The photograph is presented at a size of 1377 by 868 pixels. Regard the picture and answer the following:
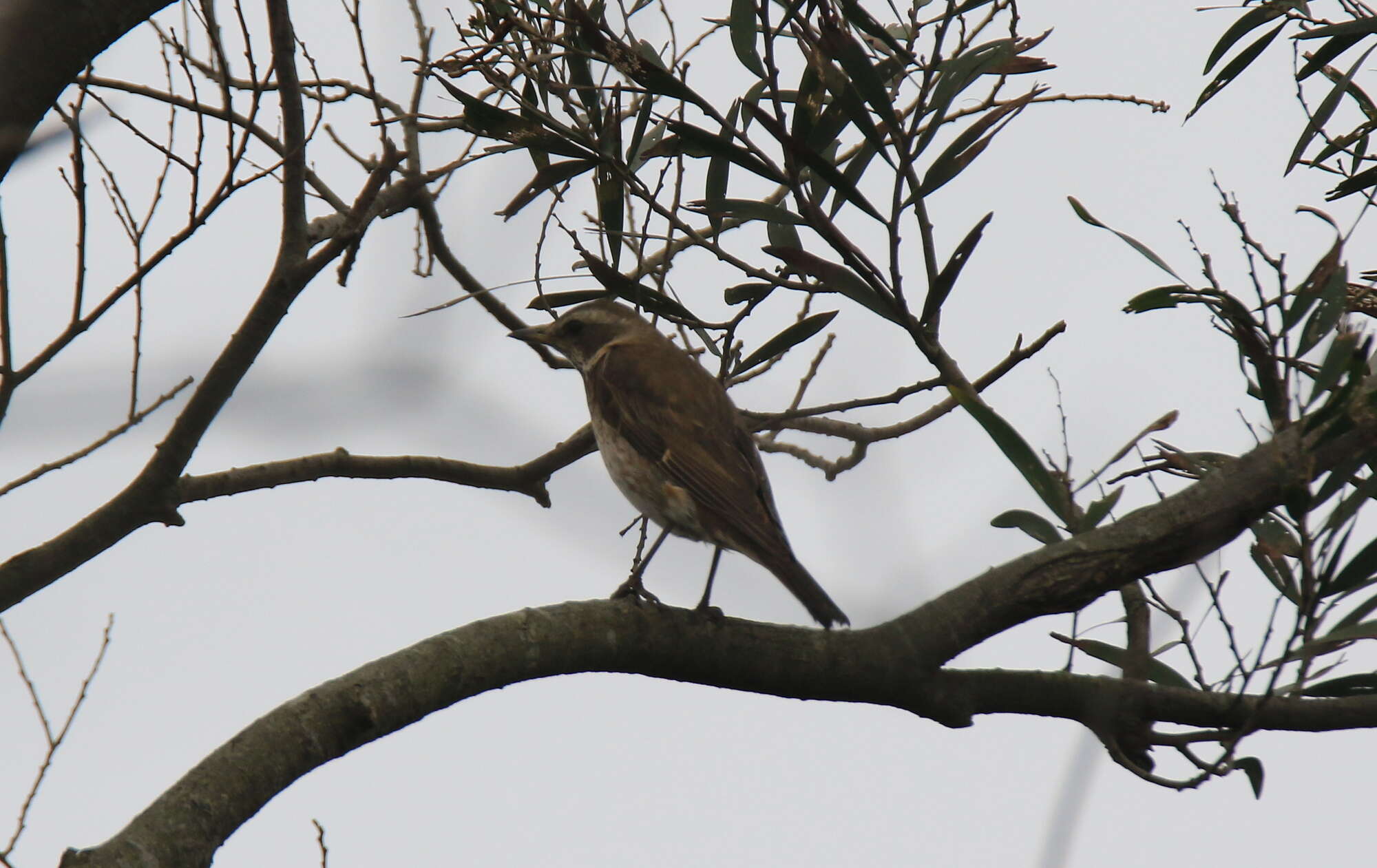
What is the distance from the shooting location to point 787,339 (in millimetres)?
4590

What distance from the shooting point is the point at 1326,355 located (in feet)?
10.2

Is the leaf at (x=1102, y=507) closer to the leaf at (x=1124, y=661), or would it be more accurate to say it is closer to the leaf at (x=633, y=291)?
the leaf at (x=1124, y=661)

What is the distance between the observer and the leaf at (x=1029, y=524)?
383 centimetres

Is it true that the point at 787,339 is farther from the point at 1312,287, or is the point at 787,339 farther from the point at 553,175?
the point at 1312,287

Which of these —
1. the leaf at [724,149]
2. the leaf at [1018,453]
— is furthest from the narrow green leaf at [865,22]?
the leaf at [1018,453]

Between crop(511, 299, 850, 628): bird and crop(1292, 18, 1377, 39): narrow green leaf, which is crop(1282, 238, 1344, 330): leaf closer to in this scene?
crop(1292, 18, 1377, 39): narrow green leaf

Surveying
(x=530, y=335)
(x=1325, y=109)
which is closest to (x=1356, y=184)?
(x=1325, y=109)

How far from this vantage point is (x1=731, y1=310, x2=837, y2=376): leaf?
4434mm

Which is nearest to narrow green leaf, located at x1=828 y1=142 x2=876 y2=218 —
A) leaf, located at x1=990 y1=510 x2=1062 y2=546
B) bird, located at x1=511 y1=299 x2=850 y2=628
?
leaf, located at x1=990 y1=510 x2=1062 y2=546

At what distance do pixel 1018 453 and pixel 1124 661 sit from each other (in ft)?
2.57

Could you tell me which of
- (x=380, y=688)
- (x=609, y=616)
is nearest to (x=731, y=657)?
(x=609, y=616)

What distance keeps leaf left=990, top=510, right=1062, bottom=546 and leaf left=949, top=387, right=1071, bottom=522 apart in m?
0.24

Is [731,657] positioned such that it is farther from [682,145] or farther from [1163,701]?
[682,145]

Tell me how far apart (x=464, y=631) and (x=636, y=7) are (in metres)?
2.38
